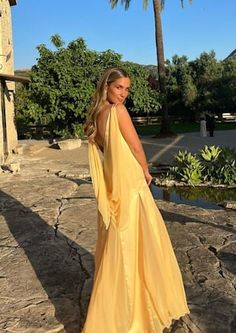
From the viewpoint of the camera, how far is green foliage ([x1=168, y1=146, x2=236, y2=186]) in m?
10.3

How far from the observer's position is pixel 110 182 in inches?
114

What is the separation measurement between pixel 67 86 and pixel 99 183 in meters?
18.6

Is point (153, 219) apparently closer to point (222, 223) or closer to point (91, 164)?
point (91, 164)

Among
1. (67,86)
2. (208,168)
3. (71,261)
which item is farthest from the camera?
(67,86)

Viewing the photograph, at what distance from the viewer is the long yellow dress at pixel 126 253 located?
2.78 m

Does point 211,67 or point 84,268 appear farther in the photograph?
point 211,67

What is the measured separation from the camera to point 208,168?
10.8 m

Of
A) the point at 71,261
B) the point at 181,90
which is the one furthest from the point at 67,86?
the point at 181,90

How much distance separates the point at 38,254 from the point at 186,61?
142 ft

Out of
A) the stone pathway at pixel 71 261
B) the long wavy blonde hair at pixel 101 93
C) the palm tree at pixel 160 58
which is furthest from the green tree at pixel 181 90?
the long wavy blonde hair at pixel 101 93

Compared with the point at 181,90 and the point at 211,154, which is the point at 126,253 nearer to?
the point at 211,154

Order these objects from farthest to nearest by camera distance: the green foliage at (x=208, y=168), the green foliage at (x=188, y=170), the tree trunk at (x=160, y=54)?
the tree trunk at (x=160, y=54) → the green foliage at (x=188, y=170) → the green foliage at (x=208, y=168)

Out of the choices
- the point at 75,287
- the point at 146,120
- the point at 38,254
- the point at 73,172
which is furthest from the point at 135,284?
the point at 146,120

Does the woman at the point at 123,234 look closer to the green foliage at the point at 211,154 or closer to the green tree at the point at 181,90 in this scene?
the green foliage at the point at 211,154
